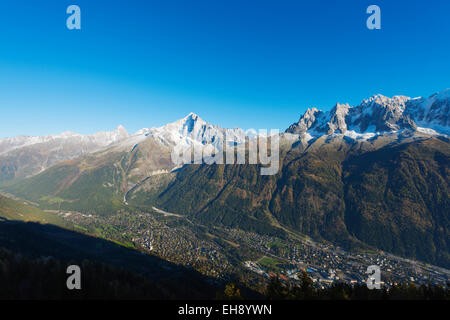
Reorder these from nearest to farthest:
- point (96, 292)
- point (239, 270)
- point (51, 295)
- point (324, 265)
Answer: point (51, 295) → point (96, 292) → point (239, 270) → point (324, 265)

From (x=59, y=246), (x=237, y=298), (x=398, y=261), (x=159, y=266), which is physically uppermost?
(x=237, y=298)

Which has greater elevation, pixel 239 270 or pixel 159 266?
pixel 159 266

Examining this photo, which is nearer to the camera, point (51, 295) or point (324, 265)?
point (51, 295)

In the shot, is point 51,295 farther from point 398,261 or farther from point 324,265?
point 398,261
